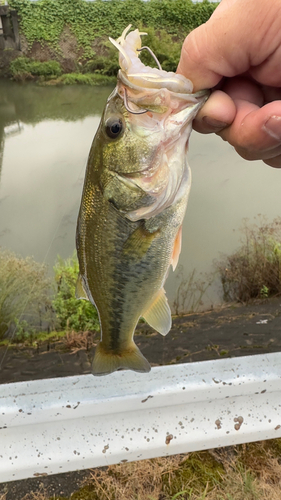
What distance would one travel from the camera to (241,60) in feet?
3.56

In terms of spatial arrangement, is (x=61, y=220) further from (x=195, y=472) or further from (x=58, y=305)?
(x=195, y=472)

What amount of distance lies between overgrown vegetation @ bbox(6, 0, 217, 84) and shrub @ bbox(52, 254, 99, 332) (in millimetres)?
14416

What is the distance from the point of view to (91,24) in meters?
17.3

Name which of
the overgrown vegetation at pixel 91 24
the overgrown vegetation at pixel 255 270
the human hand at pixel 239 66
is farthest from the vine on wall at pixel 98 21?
the human hand at pixel 239 66

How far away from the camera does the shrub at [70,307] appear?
3.81 meters

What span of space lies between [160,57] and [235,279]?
13865 millimetres

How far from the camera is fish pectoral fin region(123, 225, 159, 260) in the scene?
43.5 inches

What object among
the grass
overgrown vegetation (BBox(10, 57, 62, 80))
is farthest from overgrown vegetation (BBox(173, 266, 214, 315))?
overgrown vegetation (BBox(10, 57, 62, 80))

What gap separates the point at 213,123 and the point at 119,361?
1003 millimetres

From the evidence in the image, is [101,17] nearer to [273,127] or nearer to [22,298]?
[22,298]

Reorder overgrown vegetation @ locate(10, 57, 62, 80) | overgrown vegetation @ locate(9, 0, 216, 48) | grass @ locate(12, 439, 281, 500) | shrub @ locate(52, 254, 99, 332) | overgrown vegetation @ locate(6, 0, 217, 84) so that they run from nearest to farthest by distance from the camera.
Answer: grass @ locate(12, 439, 281, 500)
shrub @ locate(52, 254, 99, 332)
overgrown vegetation @ locate(10, 57, 62, 80)
overgrown vegetation @ locate(6, 0, 217, 84)
overgrown vegetation @ locate(9, 0, 216, 48)

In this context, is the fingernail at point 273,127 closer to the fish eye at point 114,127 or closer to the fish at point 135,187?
the fish at point 135,187

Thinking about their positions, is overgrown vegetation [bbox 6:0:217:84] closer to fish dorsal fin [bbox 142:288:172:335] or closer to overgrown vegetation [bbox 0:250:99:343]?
overgrown vegetation [bbox 0:250:99:343]

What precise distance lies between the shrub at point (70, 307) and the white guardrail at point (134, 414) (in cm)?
223
